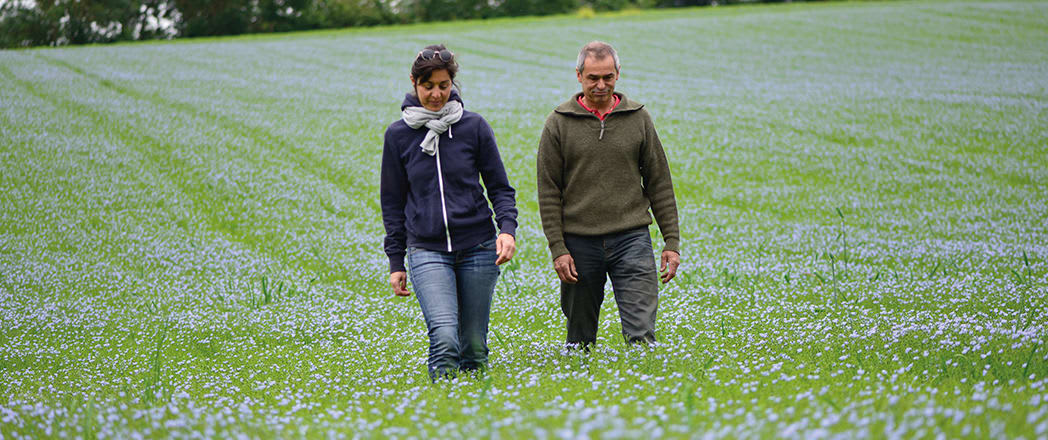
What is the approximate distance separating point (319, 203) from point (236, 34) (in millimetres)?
44121

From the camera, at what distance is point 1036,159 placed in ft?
63.1

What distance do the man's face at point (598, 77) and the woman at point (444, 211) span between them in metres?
0.77

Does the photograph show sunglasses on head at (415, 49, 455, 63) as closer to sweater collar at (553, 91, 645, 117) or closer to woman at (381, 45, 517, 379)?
woman at (381, 45, 517, 379)

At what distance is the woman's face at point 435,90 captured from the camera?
5.64 metres

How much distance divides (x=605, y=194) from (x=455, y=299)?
128 centimetres

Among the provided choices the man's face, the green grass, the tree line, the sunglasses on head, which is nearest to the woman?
the sunglasses on head

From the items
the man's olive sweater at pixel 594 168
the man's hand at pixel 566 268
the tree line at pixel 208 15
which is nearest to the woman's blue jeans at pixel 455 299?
the man's hand at pixel 566 268

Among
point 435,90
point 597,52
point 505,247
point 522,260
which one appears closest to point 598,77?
point 597,52

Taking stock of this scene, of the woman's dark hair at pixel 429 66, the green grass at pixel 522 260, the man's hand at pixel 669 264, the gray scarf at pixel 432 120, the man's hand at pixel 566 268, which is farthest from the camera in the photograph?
the man's hand at pixel 669 264

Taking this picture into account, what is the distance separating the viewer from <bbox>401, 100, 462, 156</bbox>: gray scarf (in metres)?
5.68

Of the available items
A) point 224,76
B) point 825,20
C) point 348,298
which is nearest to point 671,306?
point 348,298

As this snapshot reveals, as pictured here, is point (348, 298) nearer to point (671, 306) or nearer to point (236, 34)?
point (671, 306)

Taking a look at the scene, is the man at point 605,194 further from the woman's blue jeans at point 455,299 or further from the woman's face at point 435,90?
the woman's face at point 435,90

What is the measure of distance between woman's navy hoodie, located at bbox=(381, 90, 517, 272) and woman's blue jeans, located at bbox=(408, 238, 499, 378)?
11cm
